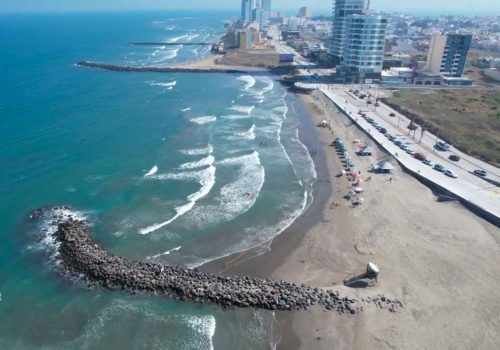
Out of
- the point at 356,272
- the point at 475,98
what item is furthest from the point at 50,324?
the point at 475,98

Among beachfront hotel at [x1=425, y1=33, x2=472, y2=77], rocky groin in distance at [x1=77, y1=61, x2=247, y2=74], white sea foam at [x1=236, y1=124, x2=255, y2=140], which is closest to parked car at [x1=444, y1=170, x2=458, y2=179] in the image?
white sea foam at [x1=236, y1=124, x2=255, y2=140]

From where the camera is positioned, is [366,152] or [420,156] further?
[366,152]

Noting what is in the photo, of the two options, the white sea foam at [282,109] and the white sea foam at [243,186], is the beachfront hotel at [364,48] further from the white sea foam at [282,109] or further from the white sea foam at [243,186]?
the white sea foam at [243,186]

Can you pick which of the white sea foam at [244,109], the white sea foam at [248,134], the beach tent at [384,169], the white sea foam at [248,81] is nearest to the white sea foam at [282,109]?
the white sea foam at [244,109]

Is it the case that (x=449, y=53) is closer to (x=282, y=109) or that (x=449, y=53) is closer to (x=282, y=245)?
(x=282, y=109)

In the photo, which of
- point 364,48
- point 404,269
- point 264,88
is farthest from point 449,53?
point 404,269

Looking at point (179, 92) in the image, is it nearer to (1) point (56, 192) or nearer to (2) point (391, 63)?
(1) point (56, 192)
